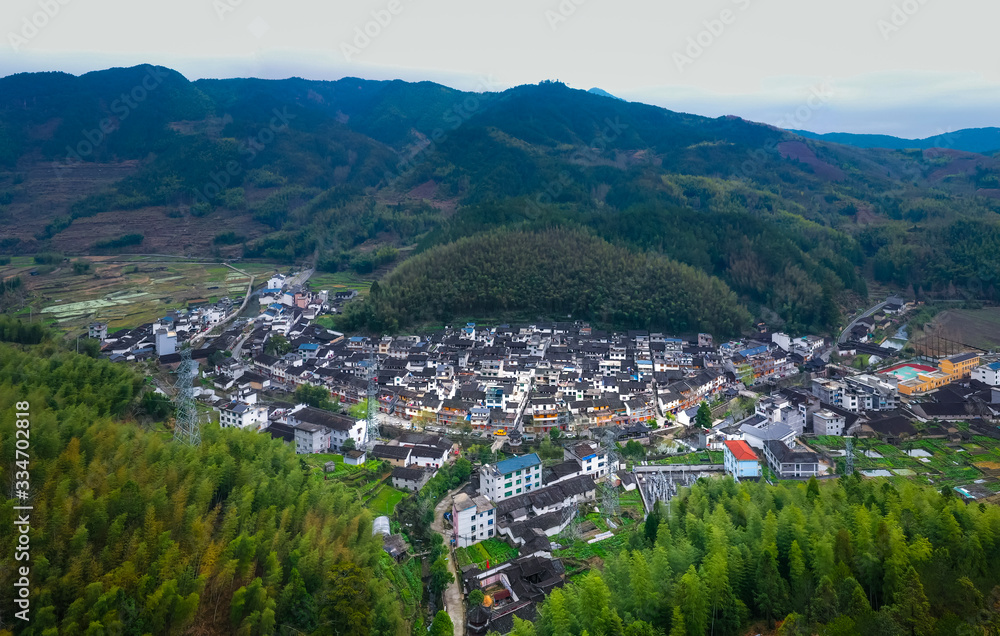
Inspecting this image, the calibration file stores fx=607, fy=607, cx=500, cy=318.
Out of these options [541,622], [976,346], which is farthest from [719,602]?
[976,346]

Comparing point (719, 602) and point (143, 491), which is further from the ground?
point (143, 491)

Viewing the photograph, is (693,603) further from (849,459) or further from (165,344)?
(165,344)

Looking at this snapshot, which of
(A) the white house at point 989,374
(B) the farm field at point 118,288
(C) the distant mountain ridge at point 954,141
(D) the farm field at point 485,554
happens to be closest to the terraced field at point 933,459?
(A) the white house at point 989,374

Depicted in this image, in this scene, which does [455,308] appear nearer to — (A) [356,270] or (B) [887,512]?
(A) [356,270]

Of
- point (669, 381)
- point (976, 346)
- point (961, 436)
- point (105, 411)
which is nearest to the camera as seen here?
point (105, 411)

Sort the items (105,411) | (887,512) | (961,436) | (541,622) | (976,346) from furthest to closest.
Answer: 1. (976,346)
2. (961,436)
3. (105,411)
4. (887,512)
5. (541,622)

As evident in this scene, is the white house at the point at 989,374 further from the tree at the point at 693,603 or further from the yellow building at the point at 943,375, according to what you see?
the tree at the point at 693,603
